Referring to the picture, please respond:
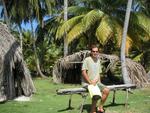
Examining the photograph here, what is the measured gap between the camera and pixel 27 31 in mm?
42156

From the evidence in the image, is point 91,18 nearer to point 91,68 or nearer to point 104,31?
point 104,31

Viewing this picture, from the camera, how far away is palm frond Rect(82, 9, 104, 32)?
25.3 m

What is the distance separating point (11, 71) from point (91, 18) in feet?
34.3

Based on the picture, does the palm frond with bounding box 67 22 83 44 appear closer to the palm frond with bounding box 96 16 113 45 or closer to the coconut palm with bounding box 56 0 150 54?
the coconut palm with bounding box 56 0 150 54

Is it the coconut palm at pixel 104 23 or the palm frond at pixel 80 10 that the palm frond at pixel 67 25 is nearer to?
the coconut palm at pixel 104 23

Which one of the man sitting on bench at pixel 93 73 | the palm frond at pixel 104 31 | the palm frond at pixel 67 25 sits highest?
the palm frond at pixel 67 25

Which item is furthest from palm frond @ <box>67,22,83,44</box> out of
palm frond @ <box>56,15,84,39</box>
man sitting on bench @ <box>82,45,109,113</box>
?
man sitting on bench @ <box>82,45,109,113</box>

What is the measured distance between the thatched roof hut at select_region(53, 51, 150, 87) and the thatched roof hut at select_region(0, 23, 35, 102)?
734 cm

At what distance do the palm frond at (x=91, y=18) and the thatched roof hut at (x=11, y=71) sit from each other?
920cm

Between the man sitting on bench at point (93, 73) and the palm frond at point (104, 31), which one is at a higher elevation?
the palm frond at point (104, 31)

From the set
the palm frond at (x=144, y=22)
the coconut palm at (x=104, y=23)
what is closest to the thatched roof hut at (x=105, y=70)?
the coconut palm at (x=104, y=23)

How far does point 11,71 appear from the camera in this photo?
1592cm

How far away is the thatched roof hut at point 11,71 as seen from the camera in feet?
51.3

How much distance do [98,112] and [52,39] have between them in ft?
89.0
